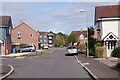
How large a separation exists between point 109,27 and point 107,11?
8423 mm

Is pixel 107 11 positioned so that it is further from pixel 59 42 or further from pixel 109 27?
pixel 59 42

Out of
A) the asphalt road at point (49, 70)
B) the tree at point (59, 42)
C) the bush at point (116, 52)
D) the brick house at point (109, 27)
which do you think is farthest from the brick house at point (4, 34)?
the tree at point (59, 42)

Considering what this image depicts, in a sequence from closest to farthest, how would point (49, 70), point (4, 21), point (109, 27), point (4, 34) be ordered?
point (49, 70), point (109, 27), point (4, 34), point (4, 21)

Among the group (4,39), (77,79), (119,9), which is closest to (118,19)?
(119,9)

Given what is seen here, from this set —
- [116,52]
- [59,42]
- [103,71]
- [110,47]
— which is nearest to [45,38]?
[59,42]

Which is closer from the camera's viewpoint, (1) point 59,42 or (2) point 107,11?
(2) point 107,11

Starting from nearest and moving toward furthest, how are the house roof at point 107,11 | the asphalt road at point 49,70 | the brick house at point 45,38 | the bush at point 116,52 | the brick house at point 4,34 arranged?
the asphalt road at point 49,70, the bush at point 116,52, the house roof at point 107,11, the brick house at point 4,34, the brick house at point 45,38

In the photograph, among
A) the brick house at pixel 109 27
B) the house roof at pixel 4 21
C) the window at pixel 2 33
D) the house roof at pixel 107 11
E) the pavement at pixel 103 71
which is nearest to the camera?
the pavement at pixel 103 71

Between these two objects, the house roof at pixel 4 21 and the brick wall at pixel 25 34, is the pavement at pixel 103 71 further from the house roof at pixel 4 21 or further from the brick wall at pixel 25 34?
the brick wall at pixel 25 34

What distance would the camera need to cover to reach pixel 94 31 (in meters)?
58.5

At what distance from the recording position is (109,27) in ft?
169

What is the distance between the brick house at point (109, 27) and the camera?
150ft

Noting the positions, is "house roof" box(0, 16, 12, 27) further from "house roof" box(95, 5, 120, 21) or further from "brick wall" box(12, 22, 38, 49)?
"brick wall" box(12, 22, 38, 49)

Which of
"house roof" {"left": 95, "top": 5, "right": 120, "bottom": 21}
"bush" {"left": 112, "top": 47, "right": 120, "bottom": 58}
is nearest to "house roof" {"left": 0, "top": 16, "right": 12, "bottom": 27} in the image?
"house roof" {"left": 95, "top": 5, "right": 120, "bottom": 21}
